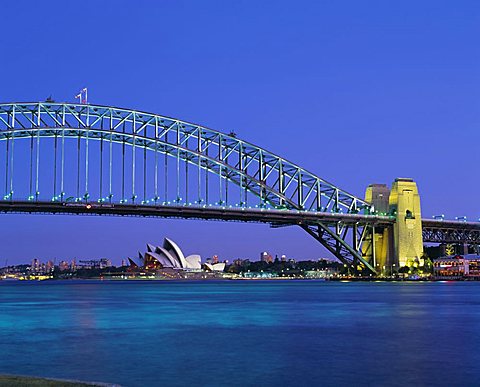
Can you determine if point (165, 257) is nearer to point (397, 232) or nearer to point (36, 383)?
point (397, 232)

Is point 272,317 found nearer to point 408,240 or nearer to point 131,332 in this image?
point 131,332

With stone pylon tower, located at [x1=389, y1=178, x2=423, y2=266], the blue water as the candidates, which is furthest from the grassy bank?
stone pylon tower, located at [x1=389, y1=178, x2=423, y2=266]

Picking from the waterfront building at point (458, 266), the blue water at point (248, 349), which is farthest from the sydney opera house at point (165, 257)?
the blue water at point (248, 349)

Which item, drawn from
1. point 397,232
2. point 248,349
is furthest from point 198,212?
point 248,349

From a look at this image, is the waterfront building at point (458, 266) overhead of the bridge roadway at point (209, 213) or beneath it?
beneath

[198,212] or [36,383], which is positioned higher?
[198,212]

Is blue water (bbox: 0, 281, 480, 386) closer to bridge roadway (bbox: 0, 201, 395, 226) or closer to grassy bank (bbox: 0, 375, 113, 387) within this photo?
grassy bank (bbox: 0, 375, 113, 387)

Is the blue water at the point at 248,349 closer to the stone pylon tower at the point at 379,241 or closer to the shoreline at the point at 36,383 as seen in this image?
the shoreline at the point at 36,383

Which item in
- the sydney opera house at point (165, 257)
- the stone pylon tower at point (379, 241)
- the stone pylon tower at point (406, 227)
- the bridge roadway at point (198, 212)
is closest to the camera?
the bridge roadway at point (198, 212)

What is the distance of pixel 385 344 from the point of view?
2231cm

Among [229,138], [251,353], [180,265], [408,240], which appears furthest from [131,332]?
[180,265]

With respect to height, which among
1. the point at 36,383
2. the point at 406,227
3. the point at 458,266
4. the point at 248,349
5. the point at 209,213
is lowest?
the point at 248,349

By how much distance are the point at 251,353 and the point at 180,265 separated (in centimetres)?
14648

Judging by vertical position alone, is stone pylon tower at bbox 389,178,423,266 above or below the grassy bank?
above
